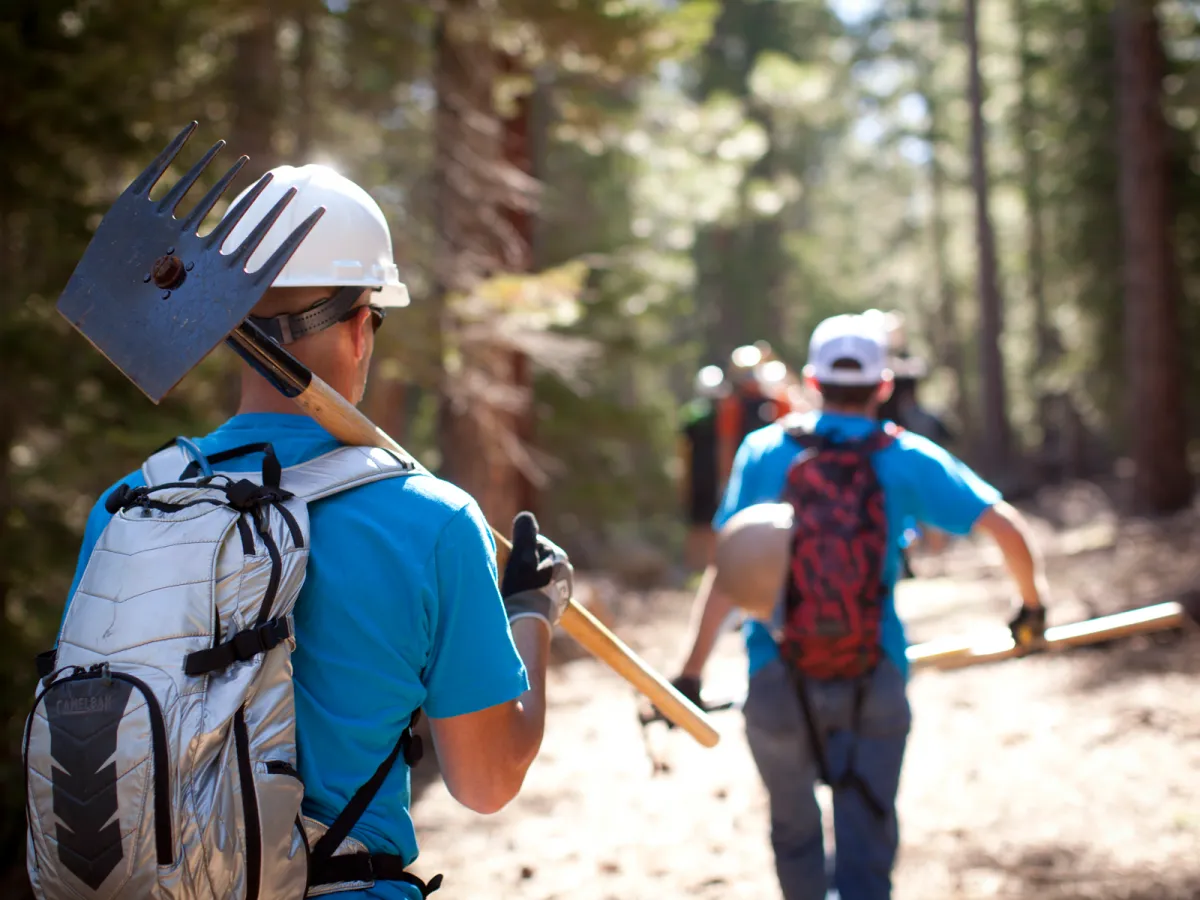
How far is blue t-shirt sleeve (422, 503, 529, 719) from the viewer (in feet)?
6.17

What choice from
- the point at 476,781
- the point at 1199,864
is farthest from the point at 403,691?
the point at 1199,864

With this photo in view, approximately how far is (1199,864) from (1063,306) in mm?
23677

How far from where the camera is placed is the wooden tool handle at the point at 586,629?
200cm

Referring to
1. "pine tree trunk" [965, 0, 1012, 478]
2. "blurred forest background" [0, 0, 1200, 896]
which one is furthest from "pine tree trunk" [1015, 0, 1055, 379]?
"pine tree trunk" [965, 0, 1012, 478]

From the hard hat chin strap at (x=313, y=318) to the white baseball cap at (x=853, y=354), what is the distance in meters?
2.20

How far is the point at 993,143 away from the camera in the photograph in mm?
37438

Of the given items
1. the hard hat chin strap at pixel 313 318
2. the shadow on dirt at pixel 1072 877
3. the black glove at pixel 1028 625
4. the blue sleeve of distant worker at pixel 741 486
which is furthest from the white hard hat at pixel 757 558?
the shadow on dirt at pixel 1072 877

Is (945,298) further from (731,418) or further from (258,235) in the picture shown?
(258,235)

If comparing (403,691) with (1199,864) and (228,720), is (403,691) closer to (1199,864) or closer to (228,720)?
(228,720)

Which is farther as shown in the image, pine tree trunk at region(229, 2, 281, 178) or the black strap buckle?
pine tree trunk at region(229, 2, 281, 178)

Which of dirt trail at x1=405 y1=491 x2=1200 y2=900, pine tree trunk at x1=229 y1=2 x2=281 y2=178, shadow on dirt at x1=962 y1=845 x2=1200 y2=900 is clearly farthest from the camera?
pine tree trunk at x1=229 y1=2 x2=281 y2=178

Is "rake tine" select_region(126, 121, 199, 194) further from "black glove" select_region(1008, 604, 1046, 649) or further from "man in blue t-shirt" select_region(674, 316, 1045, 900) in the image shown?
"black glove" select_region(1008, 604, 1046, 649)

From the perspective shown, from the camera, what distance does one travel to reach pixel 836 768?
150 inches

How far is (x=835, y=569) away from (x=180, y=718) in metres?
2.45
